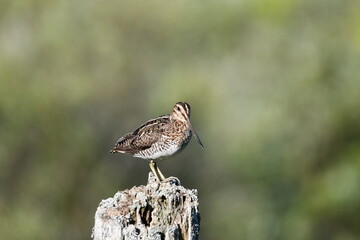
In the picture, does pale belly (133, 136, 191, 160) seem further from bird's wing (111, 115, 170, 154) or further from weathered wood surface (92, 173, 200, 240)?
weathered wood surface (92, 173, 200, 240)

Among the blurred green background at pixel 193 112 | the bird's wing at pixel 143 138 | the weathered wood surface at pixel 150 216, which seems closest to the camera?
the weathered wood surface at pixel 150 216

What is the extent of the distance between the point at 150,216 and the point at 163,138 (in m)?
3.89

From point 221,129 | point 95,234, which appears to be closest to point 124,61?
point 221,129

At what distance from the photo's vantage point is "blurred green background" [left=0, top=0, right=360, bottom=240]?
19141mm

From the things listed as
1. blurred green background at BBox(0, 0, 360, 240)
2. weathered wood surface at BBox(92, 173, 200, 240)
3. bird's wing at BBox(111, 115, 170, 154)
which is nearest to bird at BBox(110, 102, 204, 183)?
bird's wing at BBox(111, 115, 170, 154)

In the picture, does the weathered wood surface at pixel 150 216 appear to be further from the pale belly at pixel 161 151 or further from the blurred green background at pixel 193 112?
the blurred green background at pixel 193 112

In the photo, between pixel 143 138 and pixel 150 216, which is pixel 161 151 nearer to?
pixel 143 138

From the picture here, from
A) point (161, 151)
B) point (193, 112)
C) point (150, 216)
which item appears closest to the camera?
point (150, 216)

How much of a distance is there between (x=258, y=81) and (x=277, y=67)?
0.58 metres

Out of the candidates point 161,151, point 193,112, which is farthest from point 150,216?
point 193,112

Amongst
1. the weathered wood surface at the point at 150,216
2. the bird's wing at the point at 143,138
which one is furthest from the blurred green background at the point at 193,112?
the weathered wood surface at the point at 150,216

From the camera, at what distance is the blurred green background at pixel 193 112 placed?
19141 millimetres

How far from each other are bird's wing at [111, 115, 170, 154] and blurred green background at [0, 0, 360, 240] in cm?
860

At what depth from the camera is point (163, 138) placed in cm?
989
